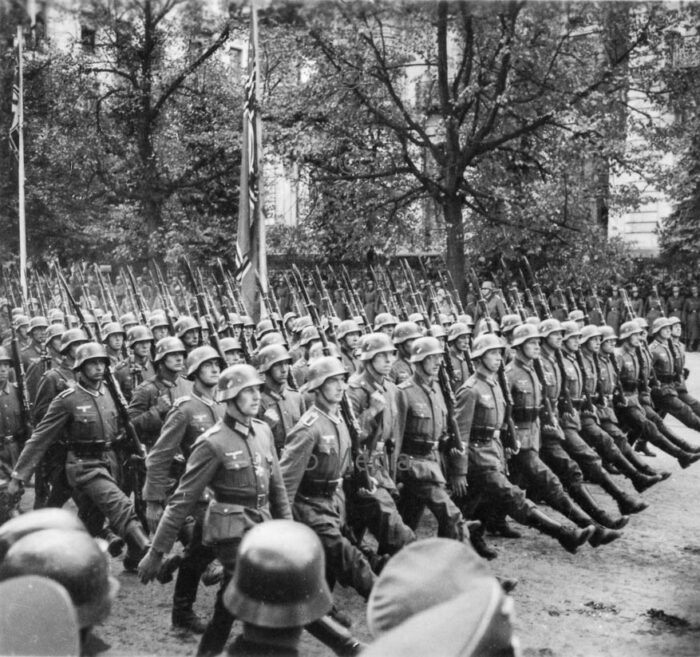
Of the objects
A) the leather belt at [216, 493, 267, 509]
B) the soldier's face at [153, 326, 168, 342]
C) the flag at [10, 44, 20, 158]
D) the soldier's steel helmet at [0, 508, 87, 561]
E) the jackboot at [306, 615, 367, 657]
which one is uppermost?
the flag at [10, 44, 20, 158]

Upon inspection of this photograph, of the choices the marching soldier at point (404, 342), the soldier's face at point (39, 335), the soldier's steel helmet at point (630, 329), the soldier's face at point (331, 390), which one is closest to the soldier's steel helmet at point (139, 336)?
the soldier's face at point (39, 335)

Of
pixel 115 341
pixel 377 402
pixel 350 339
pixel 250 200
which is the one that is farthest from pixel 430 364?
pixel 250 200

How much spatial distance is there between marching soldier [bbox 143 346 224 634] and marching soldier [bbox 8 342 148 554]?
0.25 m

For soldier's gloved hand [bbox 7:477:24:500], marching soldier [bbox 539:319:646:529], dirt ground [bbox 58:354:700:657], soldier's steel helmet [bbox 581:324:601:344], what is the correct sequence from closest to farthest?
1. dirt ground [bbox 58:354:700:657]
2. soldier's gloved hand [bbox 7:477:24:500]
3. marching soldier [bbox 539:319:646:529]
4. soldier's steel helmet [bbox 581:324:601:344]

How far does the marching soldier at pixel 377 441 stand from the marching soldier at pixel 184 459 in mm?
1121

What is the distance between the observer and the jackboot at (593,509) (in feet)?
28.0

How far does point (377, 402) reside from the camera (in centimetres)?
766

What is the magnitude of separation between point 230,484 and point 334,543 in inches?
33.2

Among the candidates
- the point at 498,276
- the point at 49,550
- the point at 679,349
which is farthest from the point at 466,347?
the point at 498,276

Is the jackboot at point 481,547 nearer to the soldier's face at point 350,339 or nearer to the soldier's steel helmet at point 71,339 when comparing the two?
the soldier's face at point 350,339

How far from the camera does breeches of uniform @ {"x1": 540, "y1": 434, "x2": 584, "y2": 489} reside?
29.3ft

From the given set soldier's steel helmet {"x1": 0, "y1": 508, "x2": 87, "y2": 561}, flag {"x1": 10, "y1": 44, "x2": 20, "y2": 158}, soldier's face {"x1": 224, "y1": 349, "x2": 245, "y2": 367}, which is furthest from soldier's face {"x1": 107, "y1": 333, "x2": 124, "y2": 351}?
flag {"x1": 10, "y1": 44, "x2": 20, "y2": 158}

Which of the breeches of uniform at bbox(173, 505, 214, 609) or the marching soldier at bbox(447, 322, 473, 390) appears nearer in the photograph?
the breeches of uniform at bbox(173, 505, 214, 609)

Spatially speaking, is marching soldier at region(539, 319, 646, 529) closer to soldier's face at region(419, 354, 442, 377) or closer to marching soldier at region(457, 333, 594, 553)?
marching soldier at region(457, 333, 594, 553)
